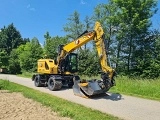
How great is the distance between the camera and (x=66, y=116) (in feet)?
30.4

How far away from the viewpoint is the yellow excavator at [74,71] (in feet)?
48.0

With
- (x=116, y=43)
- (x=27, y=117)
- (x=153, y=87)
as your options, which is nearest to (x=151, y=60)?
(x=116, y=43)

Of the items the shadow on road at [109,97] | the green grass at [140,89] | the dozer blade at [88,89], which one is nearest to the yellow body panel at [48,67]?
the dozer blade at [88,89]

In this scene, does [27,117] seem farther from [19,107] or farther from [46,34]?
[46,34]

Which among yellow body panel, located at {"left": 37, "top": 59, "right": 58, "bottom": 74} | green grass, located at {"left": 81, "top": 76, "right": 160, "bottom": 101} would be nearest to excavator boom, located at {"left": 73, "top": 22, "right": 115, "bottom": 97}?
green grass, located at {"left": 81, "top": 76, "right": 160, "bottom": 101}

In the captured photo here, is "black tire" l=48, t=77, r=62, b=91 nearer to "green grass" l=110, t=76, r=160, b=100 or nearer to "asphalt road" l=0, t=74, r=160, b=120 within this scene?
"asphalt road" l=0, t=74, r=160, b=120

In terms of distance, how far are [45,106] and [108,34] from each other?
96.8 feet

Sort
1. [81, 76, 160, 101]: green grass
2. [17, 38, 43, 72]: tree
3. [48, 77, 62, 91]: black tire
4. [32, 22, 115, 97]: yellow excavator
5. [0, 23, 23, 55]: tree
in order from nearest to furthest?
[32, 22, 115, 97]: yellow excavator, [81, 76, 160, 101]: green grass, [48, 77, 62, 91]: black tire, [17, 38, 43, 72]: tree, [0, 23, 23, 55]: tree

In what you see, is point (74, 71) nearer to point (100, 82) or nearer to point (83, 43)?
point (83, 43)

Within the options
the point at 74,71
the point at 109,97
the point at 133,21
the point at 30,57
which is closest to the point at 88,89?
the point at 109,97

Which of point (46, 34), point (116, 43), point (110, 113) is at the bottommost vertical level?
point (110, 113)

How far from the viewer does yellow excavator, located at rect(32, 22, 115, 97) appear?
14.6 metres

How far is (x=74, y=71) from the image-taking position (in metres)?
19.6

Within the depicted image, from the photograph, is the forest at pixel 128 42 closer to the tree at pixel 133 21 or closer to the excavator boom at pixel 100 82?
the tree at pixel 133 21
